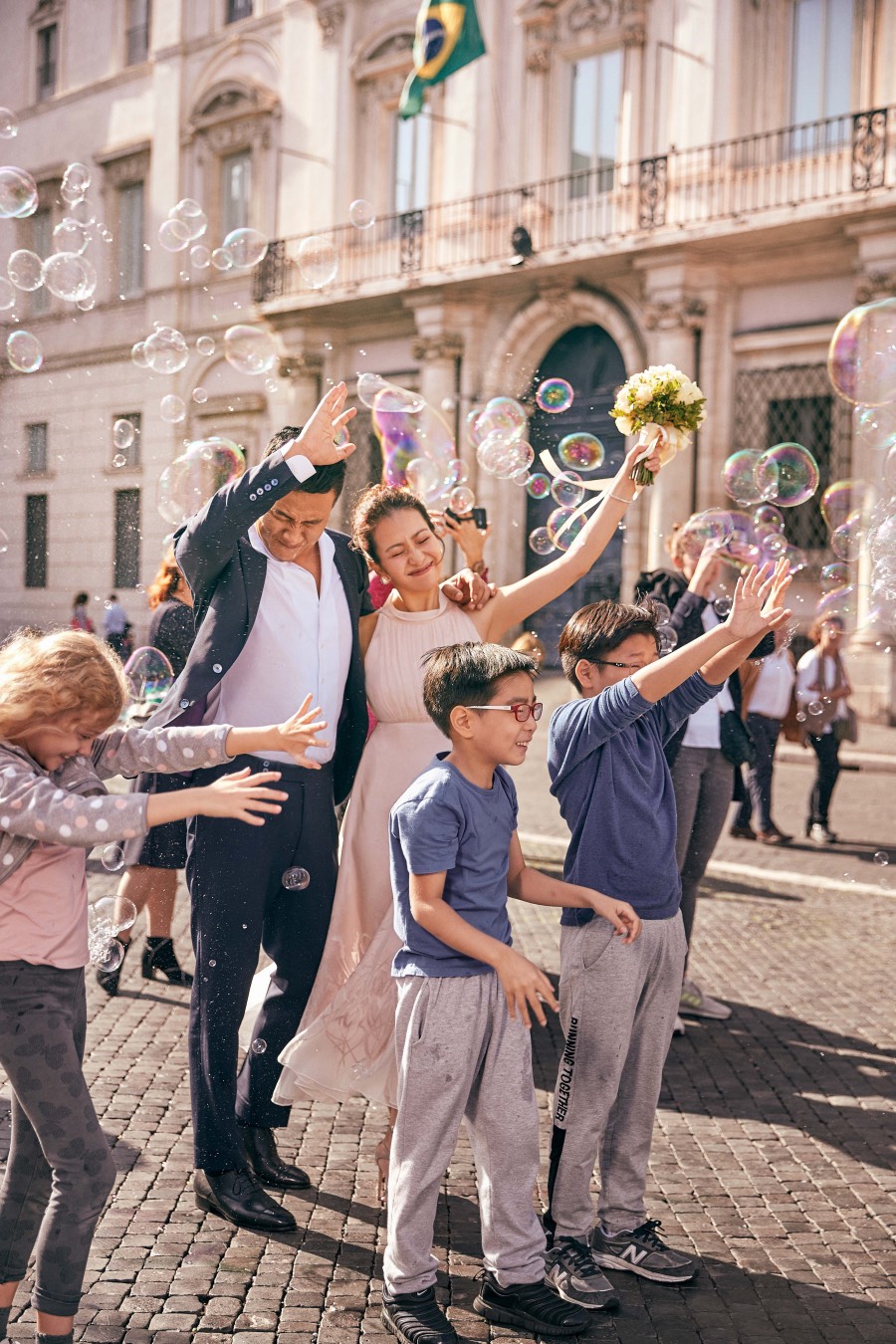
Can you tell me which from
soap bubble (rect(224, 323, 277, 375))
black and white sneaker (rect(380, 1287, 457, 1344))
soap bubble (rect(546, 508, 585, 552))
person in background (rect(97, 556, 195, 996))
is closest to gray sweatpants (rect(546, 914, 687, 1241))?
black and white sneaker (rect(380, 1287, 457, 1344))

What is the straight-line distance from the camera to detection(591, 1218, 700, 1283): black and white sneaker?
125 inches

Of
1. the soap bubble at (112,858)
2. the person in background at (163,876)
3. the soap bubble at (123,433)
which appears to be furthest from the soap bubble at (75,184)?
the soap bubble at (112,858)

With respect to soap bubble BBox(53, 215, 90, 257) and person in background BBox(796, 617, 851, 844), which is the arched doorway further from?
soap bubble BBox(53, 215, 90, 257)

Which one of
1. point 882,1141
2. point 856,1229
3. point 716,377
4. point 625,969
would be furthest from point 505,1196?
point 716,377

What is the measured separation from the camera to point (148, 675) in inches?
216

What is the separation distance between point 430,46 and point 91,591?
8.44 metres

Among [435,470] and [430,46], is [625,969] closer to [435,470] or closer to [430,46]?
[435,470]

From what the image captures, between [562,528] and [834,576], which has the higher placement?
[562,528]

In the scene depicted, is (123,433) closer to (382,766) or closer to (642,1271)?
(382,766)

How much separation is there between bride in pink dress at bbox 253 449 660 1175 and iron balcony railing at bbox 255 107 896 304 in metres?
13.9

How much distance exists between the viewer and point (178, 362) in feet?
19.3

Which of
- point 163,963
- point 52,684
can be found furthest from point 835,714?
point 52,684

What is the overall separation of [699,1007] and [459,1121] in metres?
2.70

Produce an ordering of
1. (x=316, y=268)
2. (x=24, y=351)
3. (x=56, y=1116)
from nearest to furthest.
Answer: (x=56, y=1116)
(x=24, y=351)
(x=316, y=268)
